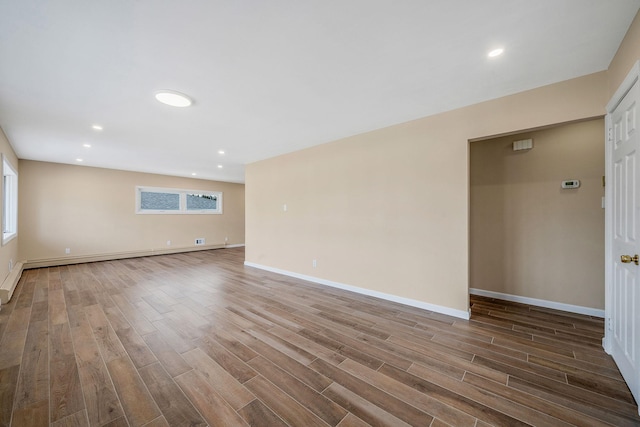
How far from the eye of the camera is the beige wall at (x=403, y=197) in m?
2.43

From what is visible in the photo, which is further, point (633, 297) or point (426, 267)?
point (426, 267)

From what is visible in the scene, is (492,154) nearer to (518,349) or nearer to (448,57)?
(448,57)

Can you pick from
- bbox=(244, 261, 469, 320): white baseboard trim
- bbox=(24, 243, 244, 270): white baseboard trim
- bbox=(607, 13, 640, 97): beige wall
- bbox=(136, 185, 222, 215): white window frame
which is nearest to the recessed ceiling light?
bbox=(244, 261, 469, 320): white baseboard trim

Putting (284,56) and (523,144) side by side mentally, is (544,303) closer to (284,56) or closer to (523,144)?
(523,144)

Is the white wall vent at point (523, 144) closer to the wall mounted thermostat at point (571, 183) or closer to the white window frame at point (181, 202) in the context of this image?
the wall mounted thermostat at point (571, 183)

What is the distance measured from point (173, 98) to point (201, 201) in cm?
621

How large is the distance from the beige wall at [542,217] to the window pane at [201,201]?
25.4 feet

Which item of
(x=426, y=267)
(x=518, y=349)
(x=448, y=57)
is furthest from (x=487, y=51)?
(x=518, y=349)

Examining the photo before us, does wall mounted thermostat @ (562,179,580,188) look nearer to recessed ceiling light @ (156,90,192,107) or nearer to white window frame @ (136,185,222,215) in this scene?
recessed ceiling light @ (156,90,192,107)

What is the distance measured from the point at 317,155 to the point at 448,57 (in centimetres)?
260

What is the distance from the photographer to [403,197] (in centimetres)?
319

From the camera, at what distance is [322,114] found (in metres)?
2.96

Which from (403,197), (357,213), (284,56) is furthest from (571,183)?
(284,56)

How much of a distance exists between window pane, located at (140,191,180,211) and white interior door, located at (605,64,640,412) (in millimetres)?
8765
